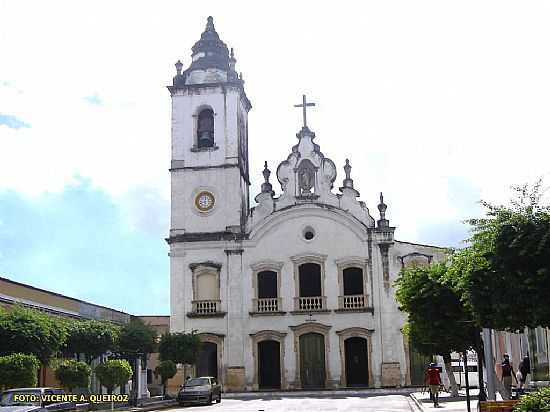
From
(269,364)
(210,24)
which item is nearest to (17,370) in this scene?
Result: (269,364)

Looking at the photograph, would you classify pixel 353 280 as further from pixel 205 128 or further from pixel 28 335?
pixel 28 335

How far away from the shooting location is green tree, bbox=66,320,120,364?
32.2 meters

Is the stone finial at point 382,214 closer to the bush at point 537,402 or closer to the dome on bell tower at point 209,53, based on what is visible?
the dome on bell tower at point 209,53

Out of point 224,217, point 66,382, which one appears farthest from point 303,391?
point 66,382

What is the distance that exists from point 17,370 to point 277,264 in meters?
19.3

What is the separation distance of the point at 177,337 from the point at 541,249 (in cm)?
2569

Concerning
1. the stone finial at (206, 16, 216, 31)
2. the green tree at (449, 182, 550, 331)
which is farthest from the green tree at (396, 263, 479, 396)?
the stone finial at (206, 16, 216, 31)

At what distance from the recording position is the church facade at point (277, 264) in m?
40.0

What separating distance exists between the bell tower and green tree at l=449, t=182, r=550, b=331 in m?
26.8

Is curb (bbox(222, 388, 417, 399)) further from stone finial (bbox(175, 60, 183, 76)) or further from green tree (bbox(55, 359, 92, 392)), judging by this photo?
stone finial (bbox(175, 60, 183, 76))

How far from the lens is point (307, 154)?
42469mm

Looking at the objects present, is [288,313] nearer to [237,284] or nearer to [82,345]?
[237,284]

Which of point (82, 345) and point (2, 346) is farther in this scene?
point (82, 345)

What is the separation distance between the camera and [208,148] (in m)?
43.0
